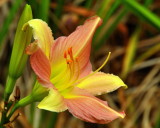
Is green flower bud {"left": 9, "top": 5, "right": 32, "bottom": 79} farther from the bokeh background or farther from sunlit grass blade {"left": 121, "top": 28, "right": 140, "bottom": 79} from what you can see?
sunlit grass blade {"left": 121, "top": 28, "right": 140, "bottom": 79}

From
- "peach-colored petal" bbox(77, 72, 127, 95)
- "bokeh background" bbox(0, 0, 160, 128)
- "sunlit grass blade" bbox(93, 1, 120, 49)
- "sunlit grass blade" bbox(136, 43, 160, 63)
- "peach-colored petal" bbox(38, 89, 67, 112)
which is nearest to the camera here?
"peach-colored petal" bbox(38, 89, 67, 112)

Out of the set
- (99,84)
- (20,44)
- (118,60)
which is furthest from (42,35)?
(118,60)

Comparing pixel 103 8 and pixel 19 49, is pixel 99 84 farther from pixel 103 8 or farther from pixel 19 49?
pixel 103 8

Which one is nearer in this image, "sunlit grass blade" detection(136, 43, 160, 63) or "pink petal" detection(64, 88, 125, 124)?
"pink petal" detection(64, 88, 125, 124)

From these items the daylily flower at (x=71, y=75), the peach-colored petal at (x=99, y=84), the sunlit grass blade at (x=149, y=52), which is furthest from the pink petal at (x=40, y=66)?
the sunlit grass blade at (x=149, y=52)

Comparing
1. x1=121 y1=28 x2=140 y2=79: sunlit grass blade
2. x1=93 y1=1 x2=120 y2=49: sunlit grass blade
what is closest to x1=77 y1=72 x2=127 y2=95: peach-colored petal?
x1=93 y1=1 x2=120 y2=49: sunlit grass blade

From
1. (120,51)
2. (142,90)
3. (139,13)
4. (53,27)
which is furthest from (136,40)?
(139,13)

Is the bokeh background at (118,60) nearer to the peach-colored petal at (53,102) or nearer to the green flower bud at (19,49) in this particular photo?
the green flower bud at (19,49)
